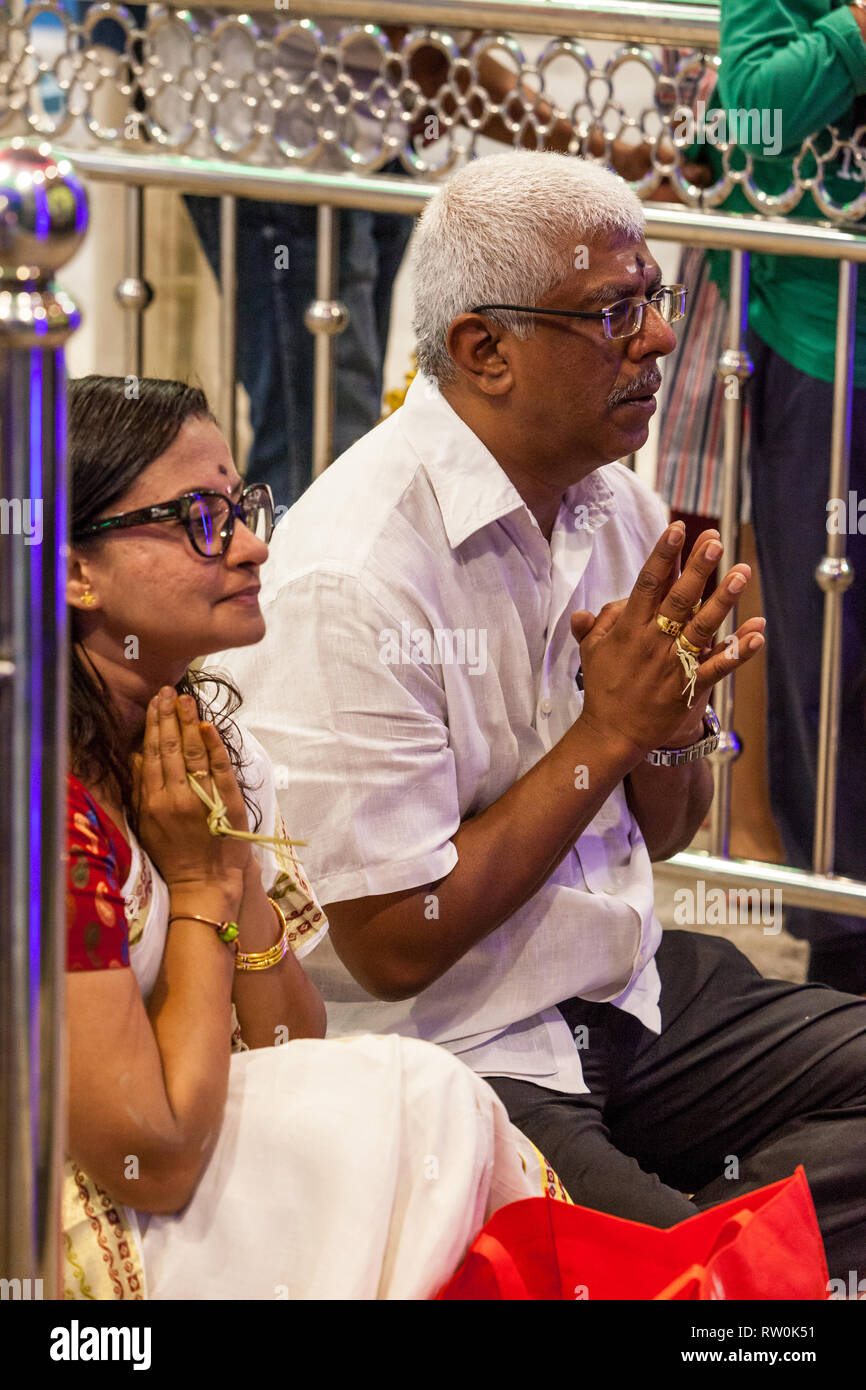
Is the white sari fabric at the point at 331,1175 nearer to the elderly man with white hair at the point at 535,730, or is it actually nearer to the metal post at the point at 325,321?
the elderly man with white hair at the point at 535,730

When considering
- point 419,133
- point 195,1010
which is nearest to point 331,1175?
point 195,1010

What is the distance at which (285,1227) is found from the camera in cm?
130

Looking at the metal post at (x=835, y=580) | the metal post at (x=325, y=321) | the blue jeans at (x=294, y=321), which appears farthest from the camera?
the blue jeans at (x=294, y=321)

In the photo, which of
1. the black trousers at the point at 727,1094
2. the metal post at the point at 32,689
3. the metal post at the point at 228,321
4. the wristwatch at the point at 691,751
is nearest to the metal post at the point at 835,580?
the black trousers at the point at 727,1094

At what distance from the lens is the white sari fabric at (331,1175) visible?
128 centimetres

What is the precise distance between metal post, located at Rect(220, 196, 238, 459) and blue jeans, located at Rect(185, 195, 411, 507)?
0.17 meters

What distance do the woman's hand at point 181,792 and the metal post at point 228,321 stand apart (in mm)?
1825

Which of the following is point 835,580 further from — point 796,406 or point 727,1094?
point 727,1094

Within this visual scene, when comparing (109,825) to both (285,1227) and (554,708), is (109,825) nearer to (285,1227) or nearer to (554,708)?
(285,1227)

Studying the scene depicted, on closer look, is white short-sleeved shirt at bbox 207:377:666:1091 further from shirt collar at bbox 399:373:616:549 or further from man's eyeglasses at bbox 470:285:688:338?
man's eyeglasses at bbox 470:285:688:338

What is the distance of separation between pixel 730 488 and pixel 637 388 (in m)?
0.90

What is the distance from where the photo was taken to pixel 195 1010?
134 centimetres

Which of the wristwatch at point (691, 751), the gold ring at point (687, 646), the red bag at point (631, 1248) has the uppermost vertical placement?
the gold ring at point (687, 646)
